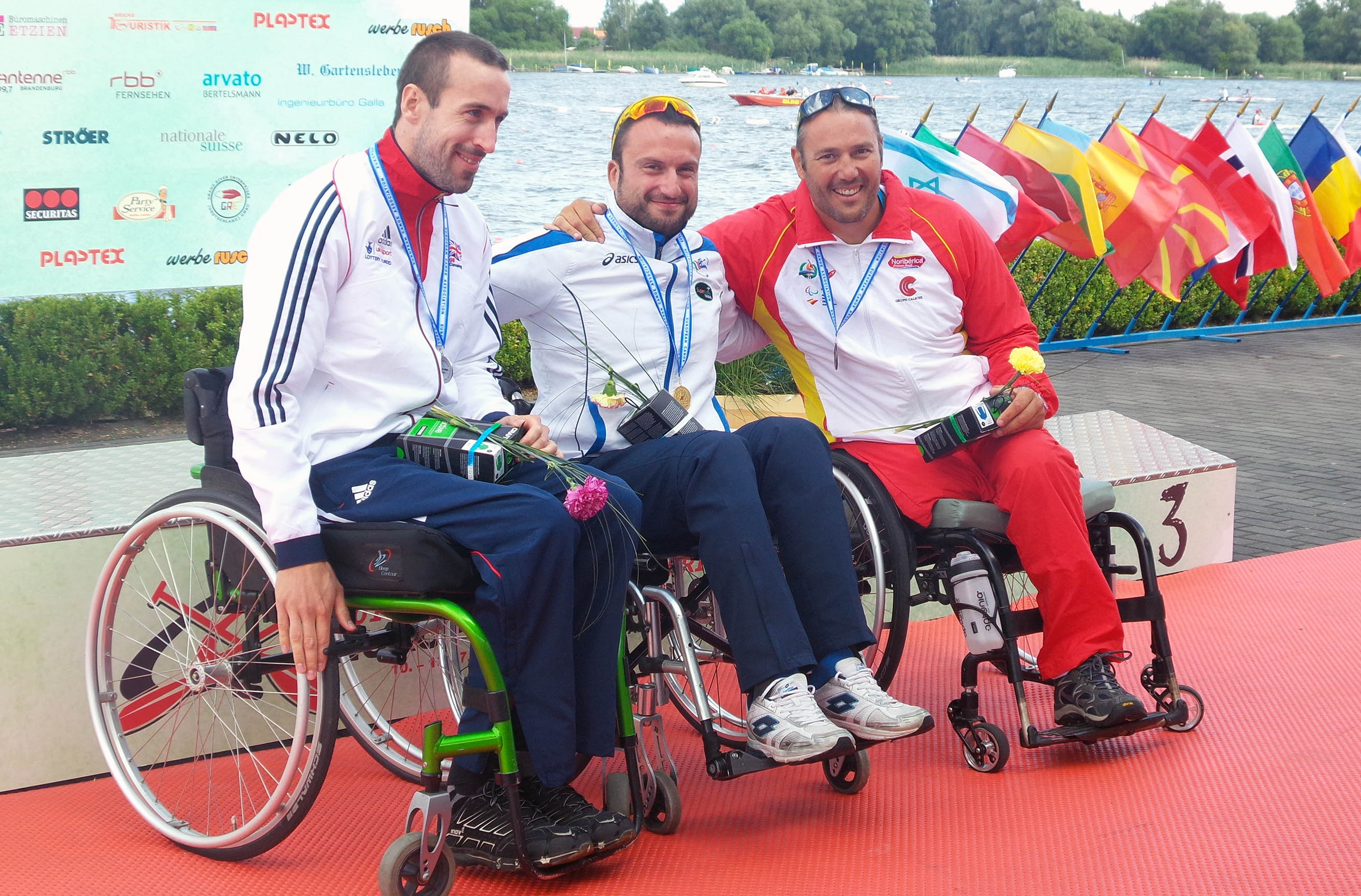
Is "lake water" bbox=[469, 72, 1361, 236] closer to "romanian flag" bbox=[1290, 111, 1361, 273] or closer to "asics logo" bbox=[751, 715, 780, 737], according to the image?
"romanian flag" bbox=[1290, 111, 1361, 273]

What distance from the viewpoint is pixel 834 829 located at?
2.58m

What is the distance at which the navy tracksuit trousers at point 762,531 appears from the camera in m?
2.46

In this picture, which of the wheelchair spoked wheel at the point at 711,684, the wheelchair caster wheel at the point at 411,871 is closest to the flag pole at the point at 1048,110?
the wheelchair spoked wheel at the point at 711,684

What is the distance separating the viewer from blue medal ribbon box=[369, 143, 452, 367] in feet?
8.09

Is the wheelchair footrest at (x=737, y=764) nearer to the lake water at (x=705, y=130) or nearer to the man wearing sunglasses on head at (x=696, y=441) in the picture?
the man wearing sunglasses on head at (x=696, y=441)

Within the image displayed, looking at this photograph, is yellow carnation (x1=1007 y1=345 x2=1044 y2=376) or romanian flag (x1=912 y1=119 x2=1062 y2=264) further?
romanian flag (x1=912 y1=119 x2=1062 y2=264)

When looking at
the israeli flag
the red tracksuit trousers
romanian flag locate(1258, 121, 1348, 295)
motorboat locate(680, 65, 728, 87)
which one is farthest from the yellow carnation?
motorboat locate(680, 65, 728, 87)

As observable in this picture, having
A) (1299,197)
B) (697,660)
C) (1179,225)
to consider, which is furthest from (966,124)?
(697,660)

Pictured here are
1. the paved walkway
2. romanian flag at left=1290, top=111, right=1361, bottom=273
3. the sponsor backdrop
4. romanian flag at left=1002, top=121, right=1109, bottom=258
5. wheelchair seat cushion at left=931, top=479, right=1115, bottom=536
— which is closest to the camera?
wheelchair seat cushion at left=931, top=479, right=1115, bottom=536

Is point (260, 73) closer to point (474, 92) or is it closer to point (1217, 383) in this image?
point (474, 92)

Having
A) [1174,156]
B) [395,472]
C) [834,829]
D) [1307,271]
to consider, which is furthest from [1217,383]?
[395,472]

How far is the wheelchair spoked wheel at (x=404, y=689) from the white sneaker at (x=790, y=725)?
59 centimetres

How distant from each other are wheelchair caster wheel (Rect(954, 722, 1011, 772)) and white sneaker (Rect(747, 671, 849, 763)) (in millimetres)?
572

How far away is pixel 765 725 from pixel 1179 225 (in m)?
6.41
